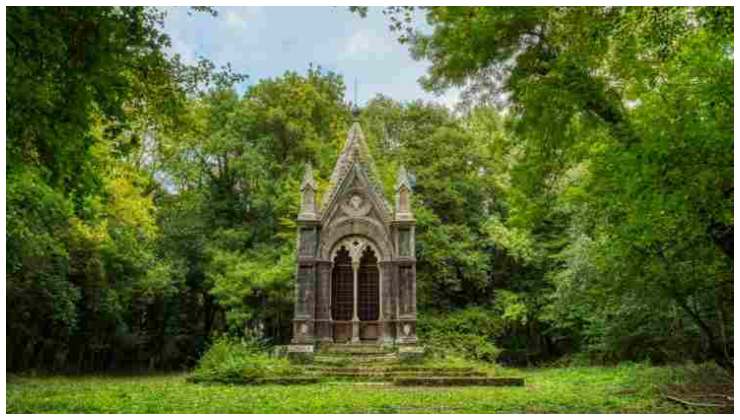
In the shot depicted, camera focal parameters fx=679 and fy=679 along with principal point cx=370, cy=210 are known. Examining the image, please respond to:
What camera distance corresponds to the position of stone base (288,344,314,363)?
59.1 ft

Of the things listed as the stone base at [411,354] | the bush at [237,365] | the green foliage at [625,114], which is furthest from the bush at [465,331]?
the green foliage at [625,114]

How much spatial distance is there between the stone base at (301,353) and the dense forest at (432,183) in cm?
494

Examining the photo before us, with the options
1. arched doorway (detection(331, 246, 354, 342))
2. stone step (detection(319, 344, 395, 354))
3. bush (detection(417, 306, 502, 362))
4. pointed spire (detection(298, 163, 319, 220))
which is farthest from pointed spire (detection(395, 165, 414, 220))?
bush (detection(417, 306, 502, 362))

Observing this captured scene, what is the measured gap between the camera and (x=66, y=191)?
9172 mm

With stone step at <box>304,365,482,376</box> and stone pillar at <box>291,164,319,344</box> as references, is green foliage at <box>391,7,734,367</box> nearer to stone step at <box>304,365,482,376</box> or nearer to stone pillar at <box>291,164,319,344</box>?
stone step at <box>304,365,482,376</box>

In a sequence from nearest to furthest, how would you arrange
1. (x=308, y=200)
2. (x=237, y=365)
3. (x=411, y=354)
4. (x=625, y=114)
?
(x=625, y=114) < (x=237, y=365) < (x=411, y=354) < (x=308, y=200)

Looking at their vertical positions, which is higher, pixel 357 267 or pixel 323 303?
pixel 357 267

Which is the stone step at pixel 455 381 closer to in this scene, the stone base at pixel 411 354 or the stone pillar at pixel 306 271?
the stone base at pixel 411 354

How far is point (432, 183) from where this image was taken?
88.0ft

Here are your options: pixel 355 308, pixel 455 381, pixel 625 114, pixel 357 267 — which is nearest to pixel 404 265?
pixel 357 267

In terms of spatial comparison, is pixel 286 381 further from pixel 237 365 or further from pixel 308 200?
pixel 308 200

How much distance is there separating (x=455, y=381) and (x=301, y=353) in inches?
185

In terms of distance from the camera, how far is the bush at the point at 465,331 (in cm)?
2285

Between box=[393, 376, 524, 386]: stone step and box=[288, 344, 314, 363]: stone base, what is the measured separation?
11.0ft
